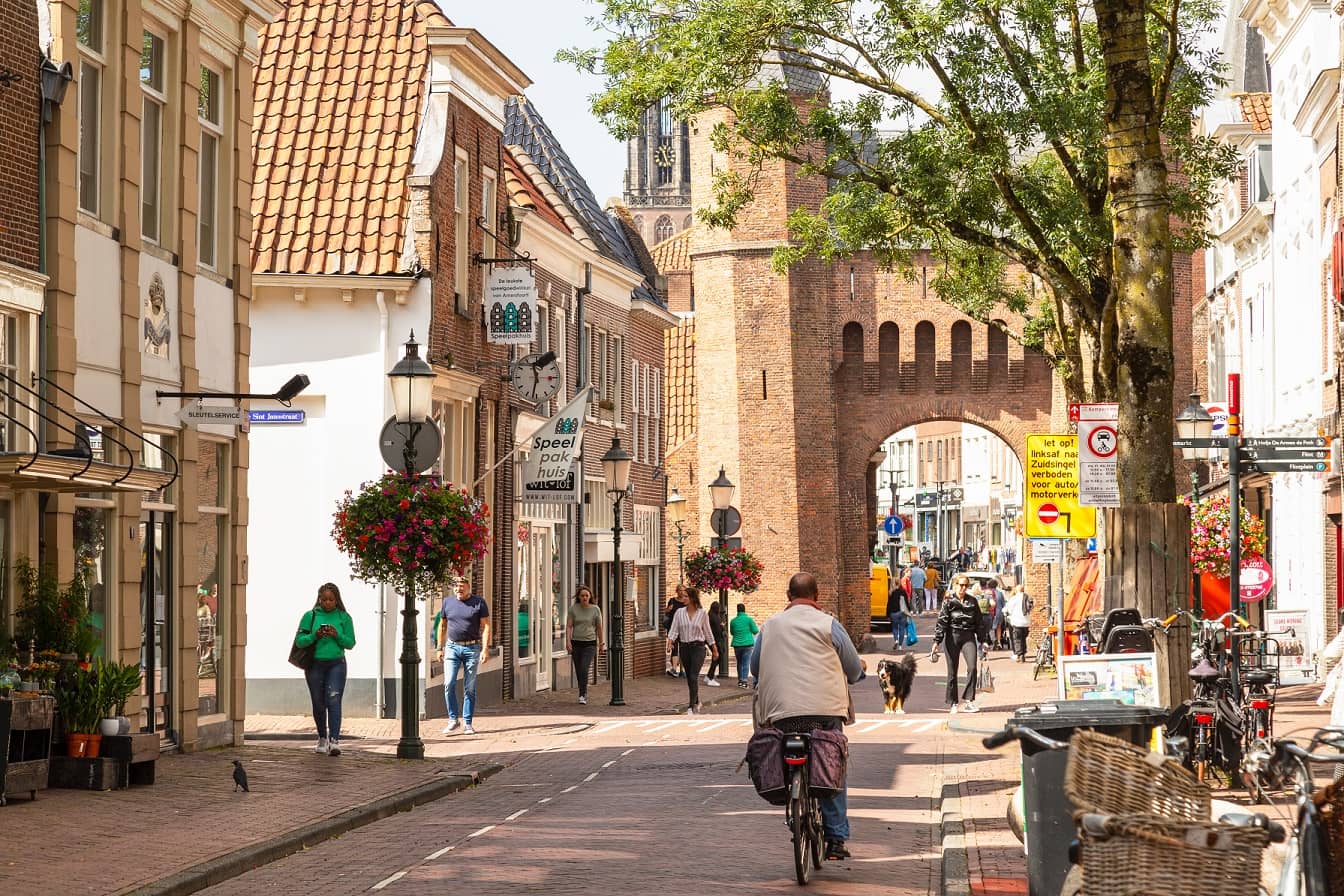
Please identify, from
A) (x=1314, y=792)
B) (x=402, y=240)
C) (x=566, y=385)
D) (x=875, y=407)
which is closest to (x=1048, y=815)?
(x=1314, y=792)

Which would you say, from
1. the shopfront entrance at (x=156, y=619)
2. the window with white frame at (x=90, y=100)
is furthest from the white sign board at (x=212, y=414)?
the window with white frame at (x=90, y=100)

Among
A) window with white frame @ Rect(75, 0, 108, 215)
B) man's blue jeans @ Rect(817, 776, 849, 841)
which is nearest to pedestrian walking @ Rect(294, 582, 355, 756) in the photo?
window with white frame @ Rect(75, 0, 108, 215)

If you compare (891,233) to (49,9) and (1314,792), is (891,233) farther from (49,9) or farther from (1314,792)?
(1314,792)

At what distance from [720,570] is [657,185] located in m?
123

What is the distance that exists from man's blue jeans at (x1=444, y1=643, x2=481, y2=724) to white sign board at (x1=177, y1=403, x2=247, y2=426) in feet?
16.5

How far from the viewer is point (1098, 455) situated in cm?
1458

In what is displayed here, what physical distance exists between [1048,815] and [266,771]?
10.4m

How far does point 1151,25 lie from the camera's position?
70.5 feet

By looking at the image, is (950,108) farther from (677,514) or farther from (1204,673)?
(677,514)

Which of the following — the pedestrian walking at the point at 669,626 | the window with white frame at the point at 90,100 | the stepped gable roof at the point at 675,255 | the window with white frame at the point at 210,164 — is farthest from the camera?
the stepped gable roof at the point at 675,255

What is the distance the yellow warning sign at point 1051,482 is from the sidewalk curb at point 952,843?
363 inches

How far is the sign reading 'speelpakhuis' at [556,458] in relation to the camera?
2733 centimetres

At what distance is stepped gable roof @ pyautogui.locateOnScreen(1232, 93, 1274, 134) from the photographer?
3953 centimetres

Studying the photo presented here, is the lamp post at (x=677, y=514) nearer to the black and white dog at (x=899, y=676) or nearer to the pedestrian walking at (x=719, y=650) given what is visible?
the pedestrian walking at (x=719, y=650)
